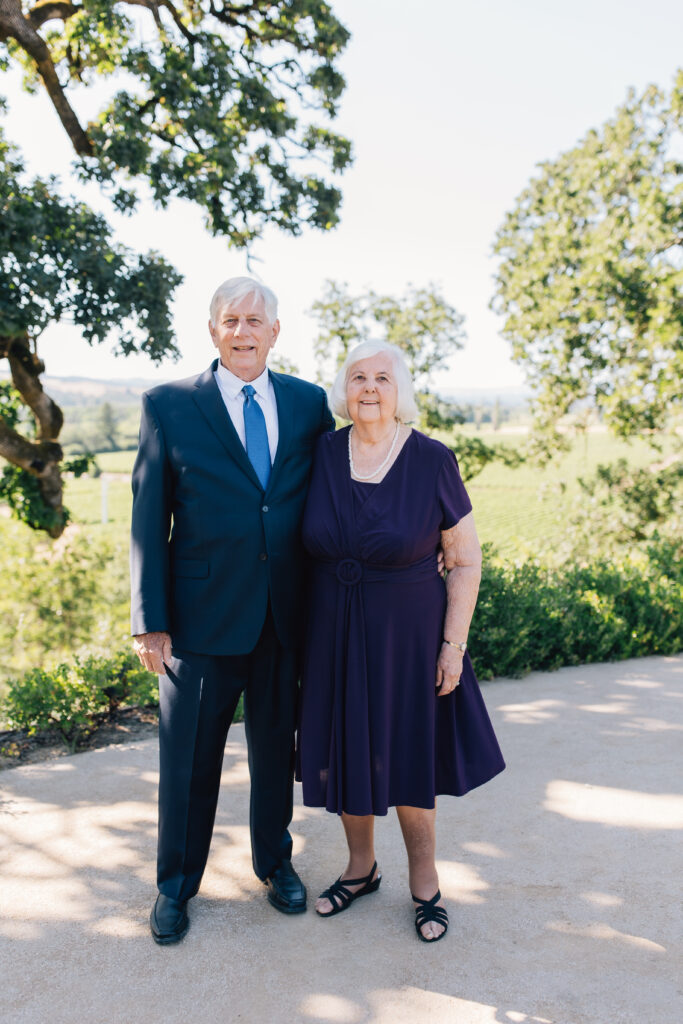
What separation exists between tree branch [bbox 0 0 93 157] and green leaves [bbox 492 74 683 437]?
20.5 feet

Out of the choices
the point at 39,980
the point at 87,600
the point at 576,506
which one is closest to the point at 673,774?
the point at 39,980

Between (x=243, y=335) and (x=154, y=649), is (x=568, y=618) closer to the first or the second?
(x=154, y=649)

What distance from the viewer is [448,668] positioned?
2.62 metres

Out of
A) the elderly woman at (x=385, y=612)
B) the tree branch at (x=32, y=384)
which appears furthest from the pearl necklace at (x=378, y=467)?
the tree branch at (x=32, y=384)

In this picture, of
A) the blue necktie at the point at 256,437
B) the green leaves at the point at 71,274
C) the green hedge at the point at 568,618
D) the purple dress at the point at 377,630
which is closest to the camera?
the purple dress at the point at 377,630

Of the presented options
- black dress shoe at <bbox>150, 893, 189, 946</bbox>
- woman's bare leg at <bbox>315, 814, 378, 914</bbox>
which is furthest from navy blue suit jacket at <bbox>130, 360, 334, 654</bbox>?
black dress shoe at <bbox>150, 893, 189, 946</bbox>

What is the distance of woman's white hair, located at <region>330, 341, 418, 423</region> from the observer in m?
2.60

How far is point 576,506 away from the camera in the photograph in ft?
39.4

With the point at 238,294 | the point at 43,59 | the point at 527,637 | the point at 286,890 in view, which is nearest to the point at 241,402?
the point at 238,294

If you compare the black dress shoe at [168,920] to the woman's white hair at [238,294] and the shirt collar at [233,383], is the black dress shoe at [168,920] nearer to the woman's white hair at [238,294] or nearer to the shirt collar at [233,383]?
the shirt collar at [233,383]

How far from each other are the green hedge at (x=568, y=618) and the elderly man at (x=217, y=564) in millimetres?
2979

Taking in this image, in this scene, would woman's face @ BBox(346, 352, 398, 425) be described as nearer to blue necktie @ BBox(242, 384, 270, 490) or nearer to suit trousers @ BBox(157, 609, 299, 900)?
blue necktie @ BBox(242, 384, 270, 490)

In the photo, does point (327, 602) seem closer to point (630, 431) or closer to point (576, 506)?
point (630, 431)

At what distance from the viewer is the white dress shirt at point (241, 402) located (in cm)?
269
